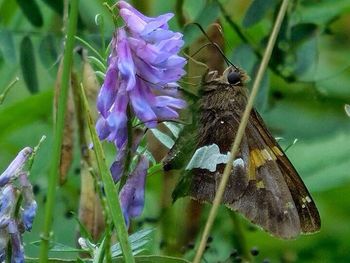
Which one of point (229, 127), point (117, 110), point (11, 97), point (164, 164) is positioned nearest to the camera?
point (117, 110)

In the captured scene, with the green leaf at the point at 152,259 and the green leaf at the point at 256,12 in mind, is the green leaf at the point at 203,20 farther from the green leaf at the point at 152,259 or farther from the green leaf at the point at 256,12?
the green leaf at the point at 152,259

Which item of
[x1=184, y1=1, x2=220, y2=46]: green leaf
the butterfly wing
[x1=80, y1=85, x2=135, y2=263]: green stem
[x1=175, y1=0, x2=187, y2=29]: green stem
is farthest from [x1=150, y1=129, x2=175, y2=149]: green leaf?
[x1=175, y1=0, x2=187, y2=29]: green stem

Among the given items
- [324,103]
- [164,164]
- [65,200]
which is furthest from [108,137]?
[324,103]

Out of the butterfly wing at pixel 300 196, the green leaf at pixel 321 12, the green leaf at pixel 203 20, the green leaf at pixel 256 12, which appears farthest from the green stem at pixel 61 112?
the green leaf at pixel 321 12

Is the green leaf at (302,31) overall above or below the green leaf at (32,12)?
below

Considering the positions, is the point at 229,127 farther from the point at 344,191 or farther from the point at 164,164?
the point at 344,191

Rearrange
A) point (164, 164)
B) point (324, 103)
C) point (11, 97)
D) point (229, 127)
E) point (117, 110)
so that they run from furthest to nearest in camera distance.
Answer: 1. point (11, 97)
2. point (324, 103)
3. point (229, 127)
4. point (164, 164)
5. point (117, 110)

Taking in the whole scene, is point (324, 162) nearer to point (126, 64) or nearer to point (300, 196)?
point (300, 196)

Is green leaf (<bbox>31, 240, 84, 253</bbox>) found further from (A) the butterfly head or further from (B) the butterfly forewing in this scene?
(A) the butterfly head
